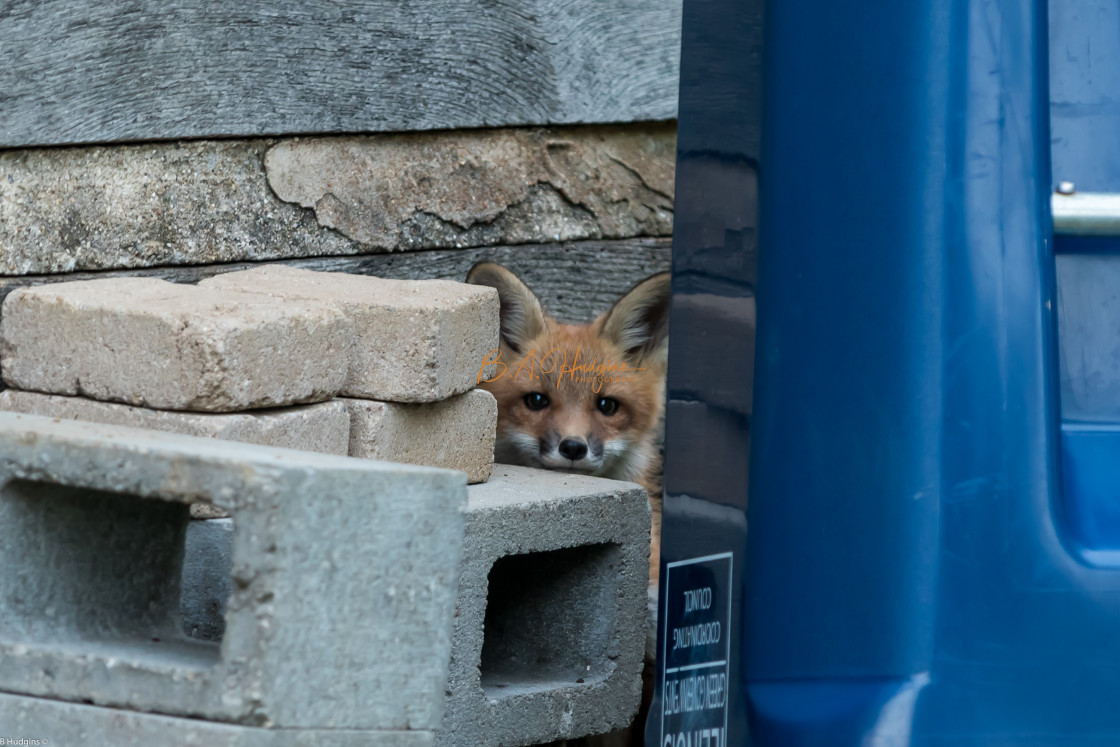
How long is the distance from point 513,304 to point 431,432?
1169mm

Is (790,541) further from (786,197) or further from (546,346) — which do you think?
(546,346)

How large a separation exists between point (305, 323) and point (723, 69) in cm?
74

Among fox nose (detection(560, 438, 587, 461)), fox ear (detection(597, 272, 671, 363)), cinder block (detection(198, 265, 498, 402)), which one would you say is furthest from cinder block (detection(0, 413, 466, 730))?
fox nose (detection(560, 438, 587, 461))

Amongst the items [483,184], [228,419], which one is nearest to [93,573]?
[228,419]

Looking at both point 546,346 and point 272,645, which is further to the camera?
point 546,346

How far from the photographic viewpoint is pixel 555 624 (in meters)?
2.40

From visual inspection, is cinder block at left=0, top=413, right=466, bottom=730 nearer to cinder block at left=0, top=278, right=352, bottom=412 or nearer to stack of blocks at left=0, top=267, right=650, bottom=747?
stack of blocks at left=0, top=267, right=650, bottom=747

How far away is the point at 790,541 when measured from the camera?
1.32 m

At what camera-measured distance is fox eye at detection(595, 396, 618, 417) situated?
148 inches

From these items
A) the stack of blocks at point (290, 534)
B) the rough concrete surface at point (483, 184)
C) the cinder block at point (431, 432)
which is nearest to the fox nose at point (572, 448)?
the rough concrete surface at point (483, 184)

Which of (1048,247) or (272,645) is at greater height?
(1048,247)

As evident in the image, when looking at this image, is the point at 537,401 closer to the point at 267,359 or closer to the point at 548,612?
the point at 548,612

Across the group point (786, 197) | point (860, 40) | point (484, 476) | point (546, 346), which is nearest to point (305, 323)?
point (484, 476)

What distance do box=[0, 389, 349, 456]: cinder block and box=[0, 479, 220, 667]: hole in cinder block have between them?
0.23 m
